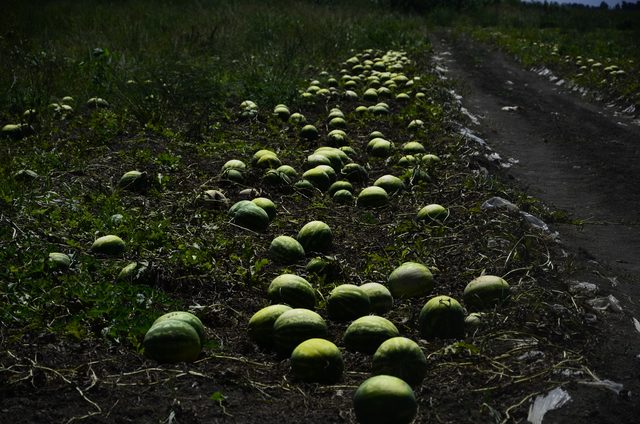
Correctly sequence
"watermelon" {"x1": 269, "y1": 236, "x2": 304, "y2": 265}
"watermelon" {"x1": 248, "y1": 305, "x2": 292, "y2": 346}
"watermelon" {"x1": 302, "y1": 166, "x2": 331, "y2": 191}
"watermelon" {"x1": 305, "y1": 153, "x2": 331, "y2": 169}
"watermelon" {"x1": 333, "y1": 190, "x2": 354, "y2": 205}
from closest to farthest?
1. "watermelon" {"x1": 248, "y1": 305, "x2": 292, "y2": 346}
2. "watermelon" {"x1": 269, "y1": 236, "x2": 304, "y2": 265}
3. "watermelon" {"x1": 333, "y1": 190, "x2": 354, "y2": 205}
4. "watermelon" {"x1": 302, "y1": 166, "x2": 331, "y2": 191}
5. "watermelon" {"x1": 305, "y1": 153, "x2": 331, "y2": 169}

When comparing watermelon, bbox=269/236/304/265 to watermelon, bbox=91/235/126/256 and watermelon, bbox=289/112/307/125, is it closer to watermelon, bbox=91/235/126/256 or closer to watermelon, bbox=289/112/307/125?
watermelon, bbox=91/235/126/256

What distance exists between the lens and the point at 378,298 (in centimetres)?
382

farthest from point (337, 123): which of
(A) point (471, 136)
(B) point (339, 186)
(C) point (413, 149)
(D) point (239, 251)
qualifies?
(D) point (239, 251)

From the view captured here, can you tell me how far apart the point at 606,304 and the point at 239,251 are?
248 cm

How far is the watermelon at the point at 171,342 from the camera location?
10.3 feet

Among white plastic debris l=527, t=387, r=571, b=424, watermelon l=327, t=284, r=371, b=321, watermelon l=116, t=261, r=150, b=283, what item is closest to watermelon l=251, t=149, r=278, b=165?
watermelon l=116, t=261, r=150, b=283

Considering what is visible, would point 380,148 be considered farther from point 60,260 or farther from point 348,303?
point 60,260

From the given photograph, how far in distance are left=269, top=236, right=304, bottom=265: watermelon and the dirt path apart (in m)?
2.04

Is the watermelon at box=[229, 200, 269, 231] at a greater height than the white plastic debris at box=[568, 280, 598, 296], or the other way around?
the white plastic debris at box=[568, 280, 598, 296]

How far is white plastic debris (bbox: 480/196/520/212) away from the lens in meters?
5.49

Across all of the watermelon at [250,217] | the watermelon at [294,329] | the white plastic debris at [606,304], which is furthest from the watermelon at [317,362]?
the watermelon at [250,217]

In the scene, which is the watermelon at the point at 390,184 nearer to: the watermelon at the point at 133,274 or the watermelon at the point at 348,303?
the watermelon at the point at 348,303

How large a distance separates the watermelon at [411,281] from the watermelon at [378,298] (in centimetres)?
18

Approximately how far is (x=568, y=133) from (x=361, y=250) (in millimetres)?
6331
